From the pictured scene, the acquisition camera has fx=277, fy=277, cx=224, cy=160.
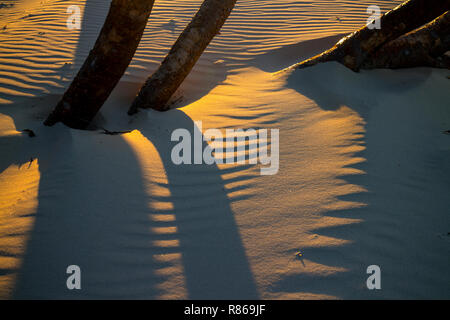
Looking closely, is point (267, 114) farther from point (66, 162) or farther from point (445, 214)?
point (66, 162)

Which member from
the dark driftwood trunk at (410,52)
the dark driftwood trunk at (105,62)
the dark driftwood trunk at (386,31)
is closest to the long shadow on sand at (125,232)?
the dark driftwood trunk at (105,62)

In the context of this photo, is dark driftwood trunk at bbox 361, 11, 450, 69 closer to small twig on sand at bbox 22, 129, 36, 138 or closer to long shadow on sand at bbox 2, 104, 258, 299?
long shadow on sand at bbox 2, 104, 258, 299

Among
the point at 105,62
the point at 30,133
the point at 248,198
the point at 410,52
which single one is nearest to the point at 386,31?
the point at 410,52

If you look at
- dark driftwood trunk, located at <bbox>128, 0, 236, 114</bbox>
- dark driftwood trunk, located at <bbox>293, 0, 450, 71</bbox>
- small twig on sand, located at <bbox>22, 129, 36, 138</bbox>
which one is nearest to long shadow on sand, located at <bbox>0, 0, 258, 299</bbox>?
small twig on sand, located at <bbox>22, 129, 36, 138</bbox>

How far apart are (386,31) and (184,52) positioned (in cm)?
232

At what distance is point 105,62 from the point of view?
2801 millimetres

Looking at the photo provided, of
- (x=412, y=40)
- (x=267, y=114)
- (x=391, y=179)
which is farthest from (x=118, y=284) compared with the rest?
(x=412, y=40)

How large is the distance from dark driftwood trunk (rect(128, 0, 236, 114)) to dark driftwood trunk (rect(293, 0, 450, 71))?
136 centimetres

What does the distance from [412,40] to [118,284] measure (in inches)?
159

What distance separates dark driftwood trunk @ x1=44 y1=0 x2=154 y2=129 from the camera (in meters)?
2.57

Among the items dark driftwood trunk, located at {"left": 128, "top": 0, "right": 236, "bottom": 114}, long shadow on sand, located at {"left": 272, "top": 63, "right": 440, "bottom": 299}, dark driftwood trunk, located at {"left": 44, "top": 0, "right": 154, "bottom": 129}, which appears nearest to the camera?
long shadow on sand, located at {"left": 272, "top": 63, "right": 440, "bottom": 299}

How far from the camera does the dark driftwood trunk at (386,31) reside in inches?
116

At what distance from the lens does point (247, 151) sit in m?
2.54

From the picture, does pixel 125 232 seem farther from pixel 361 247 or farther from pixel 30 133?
pixel 30 133
